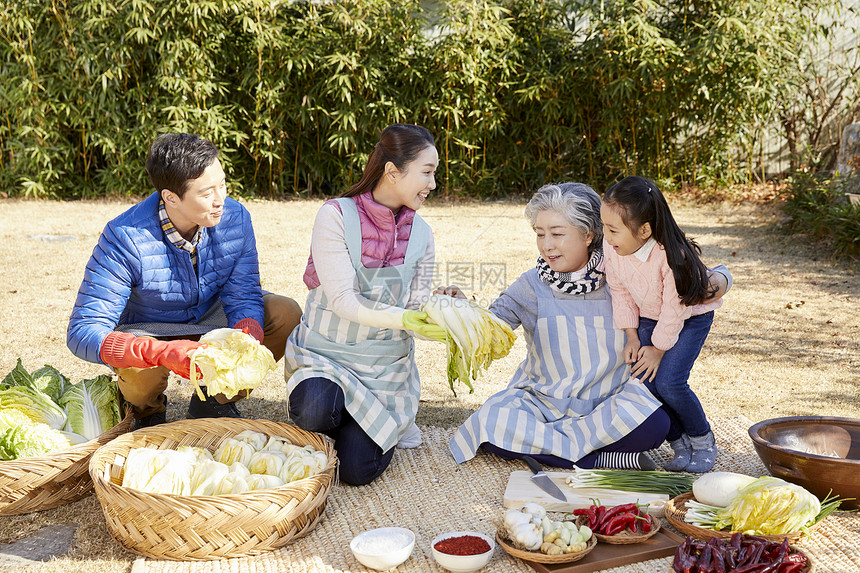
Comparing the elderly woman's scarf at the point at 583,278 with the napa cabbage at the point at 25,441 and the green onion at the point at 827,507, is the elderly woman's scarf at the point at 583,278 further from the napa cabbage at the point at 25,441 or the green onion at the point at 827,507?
the napa cabbage at the point at 25,441

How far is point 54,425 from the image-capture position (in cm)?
325

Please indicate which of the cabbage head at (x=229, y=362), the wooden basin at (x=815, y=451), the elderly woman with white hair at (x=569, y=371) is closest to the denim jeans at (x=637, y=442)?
the elderly woman with white hair at (x=569, y=371)

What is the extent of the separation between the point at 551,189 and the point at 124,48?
771cm

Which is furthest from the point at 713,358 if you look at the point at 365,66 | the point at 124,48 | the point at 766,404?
the point at 124,48

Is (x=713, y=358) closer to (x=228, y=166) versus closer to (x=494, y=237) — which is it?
(x=494, y=237)

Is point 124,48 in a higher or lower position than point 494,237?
higher

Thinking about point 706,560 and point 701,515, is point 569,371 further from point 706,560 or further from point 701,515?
point 706,560

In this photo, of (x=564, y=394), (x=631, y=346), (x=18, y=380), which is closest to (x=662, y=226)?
(x=631, y=346)

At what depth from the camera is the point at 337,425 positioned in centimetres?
339

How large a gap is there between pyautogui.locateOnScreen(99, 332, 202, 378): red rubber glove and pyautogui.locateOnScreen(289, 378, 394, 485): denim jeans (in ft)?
1.64

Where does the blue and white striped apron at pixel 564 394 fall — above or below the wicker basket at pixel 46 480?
above

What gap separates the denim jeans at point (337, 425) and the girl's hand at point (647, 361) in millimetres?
Answer: 1165

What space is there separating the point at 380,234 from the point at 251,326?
0.70 metres

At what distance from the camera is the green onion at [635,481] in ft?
10.1
